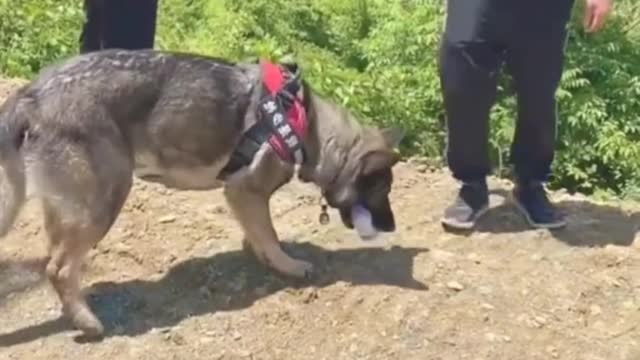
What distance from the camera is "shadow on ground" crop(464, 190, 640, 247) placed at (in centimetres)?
598

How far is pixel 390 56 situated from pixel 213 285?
3175 millimetres

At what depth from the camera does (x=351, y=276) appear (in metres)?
5.59

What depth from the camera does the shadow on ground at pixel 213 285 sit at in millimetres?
5277

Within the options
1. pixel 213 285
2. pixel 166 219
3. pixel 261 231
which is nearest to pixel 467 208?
pixel 261 231

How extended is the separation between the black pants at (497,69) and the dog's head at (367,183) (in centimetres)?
38

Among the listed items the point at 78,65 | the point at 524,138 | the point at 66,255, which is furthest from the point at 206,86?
the point at 524,138

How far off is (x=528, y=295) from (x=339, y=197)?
84 cm

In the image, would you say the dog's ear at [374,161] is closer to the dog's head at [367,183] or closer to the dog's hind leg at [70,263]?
the dog's head at [367,183]

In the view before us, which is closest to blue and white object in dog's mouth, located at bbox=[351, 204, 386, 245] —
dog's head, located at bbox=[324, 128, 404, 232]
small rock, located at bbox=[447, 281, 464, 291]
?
dog's head, located at bbox=[324, 128, 404, 232]

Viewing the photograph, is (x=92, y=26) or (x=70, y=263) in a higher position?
(x=92, y=26)

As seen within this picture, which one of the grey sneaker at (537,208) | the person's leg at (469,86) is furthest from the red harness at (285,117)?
the grey sneaker at (537,208)

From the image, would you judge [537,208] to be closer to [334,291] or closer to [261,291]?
[334,291]

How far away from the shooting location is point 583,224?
614 centimetres

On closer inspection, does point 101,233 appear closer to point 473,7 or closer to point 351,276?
point 351,276
